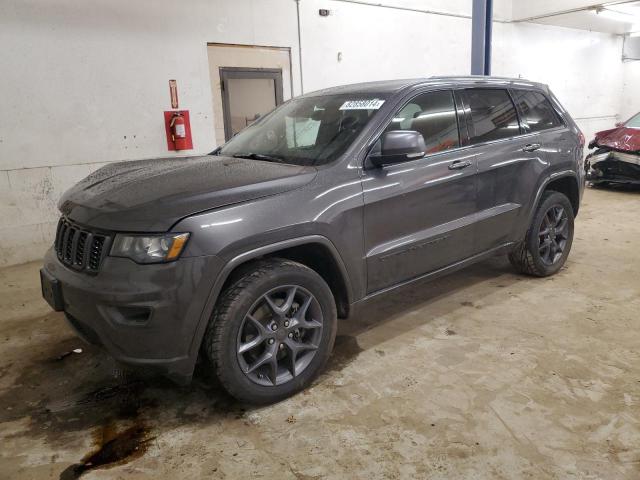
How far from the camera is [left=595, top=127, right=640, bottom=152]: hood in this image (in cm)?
748

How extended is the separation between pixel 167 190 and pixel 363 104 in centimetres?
134

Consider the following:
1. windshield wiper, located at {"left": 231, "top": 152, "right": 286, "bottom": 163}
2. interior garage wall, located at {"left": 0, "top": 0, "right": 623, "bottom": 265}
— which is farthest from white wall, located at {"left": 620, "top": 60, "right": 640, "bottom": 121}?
windshield wiper, located at {"left": 231, "top": 152, "right": 286, "bottom": 163}

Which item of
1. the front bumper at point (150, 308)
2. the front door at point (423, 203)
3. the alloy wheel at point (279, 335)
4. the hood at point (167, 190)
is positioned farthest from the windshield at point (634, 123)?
Answer: the front bumper at point (150, 308)

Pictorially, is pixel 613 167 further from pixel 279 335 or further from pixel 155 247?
pixel 155 247

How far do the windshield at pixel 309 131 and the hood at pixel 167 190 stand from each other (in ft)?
0.63

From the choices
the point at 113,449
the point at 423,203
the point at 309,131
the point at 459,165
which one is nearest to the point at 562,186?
the point at 459,165

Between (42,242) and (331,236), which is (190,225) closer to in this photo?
(331,236)

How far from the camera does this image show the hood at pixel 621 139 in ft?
24.5

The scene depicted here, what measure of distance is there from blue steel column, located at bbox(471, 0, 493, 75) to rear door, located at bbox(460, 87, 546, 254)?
10.6ft

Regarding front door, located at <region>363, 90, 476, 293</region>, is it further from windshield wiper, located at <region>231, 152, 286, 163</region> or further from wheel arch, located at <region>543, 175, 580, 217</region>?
wheel arch, located at <region>543, 175, 580, 217</region>

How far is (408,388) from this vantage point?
259cm

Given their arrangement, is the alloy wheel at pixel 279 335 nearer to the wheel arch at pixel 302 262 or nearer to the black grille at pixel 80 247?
the wheel arch at pixel 302 262

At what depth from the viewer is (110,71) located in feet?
18.0

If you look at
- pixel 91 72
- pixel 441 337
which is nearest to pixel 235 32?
pixel 91 72
